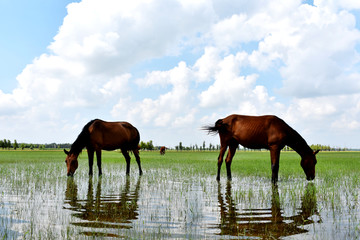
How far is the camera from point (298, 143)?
11.8 metres

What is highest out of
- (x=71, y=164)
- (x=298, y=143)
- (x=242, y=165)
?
(x=298, y=143)

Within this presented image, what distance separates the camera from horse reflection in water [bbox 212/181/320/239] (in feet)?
15.0

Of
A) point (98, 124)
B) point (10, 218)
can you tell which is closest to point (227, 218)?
point (10, 218)

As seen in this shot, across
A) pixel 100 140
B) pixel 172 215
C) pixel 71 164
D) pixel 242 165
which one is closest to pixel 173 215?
pixel 172 215

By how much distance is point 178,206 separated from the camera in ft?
21.3

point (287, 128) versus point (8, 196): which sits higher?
point (287, 128)

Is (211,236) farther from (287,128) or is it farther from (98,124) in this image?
(98,124)

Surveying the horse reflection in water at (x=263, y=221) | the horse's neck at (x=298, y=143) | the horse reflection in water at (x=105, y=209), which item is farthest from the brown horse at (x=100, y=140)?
the horse reflection in water at (x=263, y=221)

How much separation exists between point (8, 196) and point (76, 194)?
70.3 inches

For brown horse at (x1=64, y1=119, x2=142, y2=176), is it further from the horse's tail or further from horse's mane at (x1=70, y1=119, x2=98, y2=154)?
the horse's tail

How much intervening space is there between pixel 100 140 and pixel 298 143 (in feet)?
30.0

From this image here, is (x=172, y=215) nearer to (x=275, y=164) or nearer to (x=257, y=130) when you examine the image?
(x=275, y=164)

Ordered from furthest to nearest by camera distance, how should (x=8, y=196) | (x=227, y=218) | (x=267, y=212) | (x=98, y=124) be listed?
(x=98, y=124)
(x=8, y=196)
(x=267, y=212)
(x=227, y=218)

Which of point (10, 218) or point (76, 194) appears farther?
point (76, 194)
